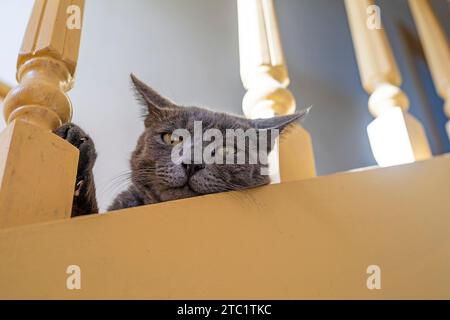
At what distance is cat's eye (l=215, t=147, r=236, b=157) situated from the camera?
32.3 inches

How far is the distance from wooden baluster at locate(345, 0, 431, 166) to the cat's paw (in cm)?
62

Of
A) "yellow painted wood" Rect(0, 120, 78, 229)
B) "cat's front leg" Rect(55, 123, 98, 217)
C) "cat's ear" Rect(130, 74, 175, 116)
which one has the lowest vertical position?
"yellow painted wood" Rect(0, 120, 78, 229)

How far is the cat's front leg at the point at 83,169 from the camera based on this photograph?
67 cm

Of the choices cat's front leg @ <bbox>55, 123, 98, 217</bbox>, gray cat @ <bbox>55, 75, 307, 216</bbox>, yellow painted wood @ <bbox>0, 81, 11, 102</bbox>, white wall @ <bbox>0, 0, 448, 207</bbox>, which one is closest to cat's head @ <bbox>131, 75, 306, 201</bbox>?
gray cat @ <bbox>55, 75, 307, 216</bbox>

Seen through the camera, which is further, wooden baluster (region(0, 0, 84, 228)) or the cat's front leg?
the cat's front leg

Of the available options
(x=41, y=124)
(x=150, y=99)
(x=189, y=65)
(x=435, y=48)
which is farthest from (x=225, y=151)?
(x=189, y=65)

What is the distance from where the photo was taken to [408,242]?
1.39 feet

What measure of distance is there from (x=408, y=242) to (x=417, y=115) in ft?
7.49

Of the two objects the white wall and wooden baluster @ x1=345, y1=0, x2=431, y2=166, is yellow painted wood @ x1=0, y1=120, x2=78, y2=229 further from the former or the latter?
wooden baluster @ x1=345, y1=0, x2=431, y2=166

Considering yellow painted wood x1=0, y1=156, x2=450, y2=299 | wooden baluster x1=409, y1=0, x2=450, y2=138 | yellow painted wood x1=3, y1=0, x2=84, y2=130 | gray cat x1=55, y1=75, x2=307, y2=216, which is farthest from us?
wooden baluster x1=409, y1=0, x2=450, y2=138

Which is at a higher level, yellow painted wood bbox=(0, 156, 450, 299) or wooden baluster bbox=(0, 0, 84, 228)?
wooden baluster bbox=(0, 0, 84, 228)

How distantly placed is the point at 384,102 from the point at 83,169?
69 centimetres

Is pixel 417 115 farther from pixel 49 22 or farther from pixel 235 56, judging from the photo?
pixel 49 22

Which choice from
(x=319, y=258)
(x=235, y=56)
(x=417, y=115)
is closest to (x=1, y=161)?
(x=319, y=258)
